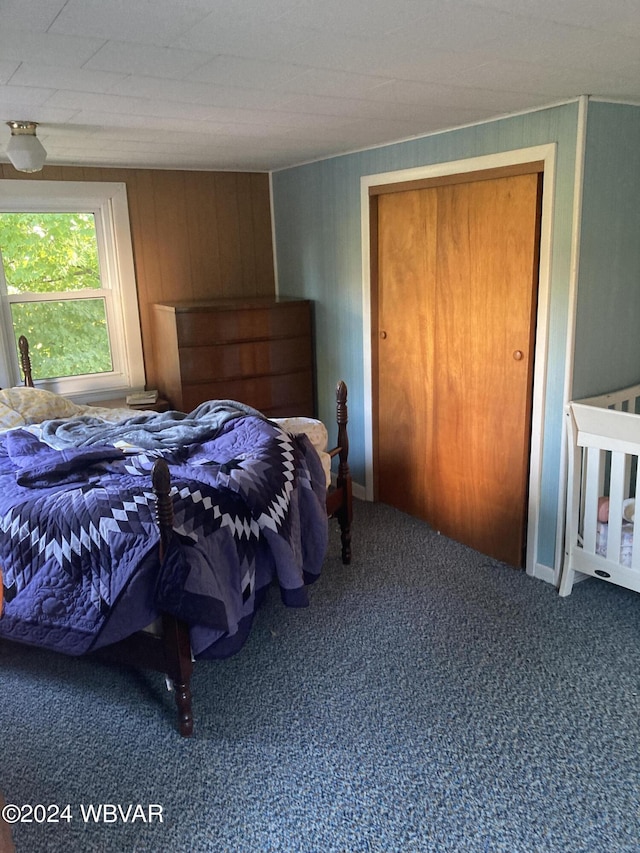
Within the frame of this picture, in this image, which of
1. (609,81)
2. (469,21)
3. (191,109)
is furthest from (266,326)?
(469,21)

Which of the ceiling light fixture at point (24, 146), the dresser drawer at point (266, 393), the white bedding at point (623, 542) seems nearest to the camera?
the ceiling light fixture at point (24, 146)

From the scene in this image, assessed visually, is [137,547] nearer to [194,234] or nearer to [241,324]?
[241,324]

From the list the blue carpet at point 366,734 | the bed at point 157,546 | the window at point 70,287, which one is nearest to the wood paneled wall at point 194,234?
the window at point 70,287

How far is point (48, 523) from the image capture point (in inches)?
84.3

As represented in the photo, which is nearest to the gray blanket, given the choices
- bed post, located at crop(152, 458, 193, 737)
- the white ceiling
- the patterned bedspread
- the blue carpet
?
the patterned bedspread

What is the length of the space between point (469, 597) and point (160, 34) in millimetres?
2447

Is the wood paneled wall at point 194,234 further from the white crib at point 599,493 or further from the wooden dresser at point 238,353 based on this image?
the white crib at point 599,493

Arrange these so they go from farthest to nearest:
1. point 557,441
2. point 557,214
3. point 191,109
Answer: point 557,441 → point 557,214 → point 191,109

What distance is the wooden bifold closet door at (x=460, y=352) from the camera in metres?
3.02

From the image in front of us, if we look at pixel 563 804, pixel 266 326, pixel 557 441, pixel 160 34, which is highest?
pixel 160 34

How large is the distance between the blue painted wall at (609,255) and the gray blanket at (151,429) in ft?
4.77

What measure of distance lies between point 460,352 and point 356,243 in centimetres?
98

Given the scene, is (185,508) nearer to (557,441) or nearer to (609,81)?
(557,441)

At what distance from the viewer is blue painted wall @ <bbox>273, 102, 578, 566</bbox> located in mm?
2760
